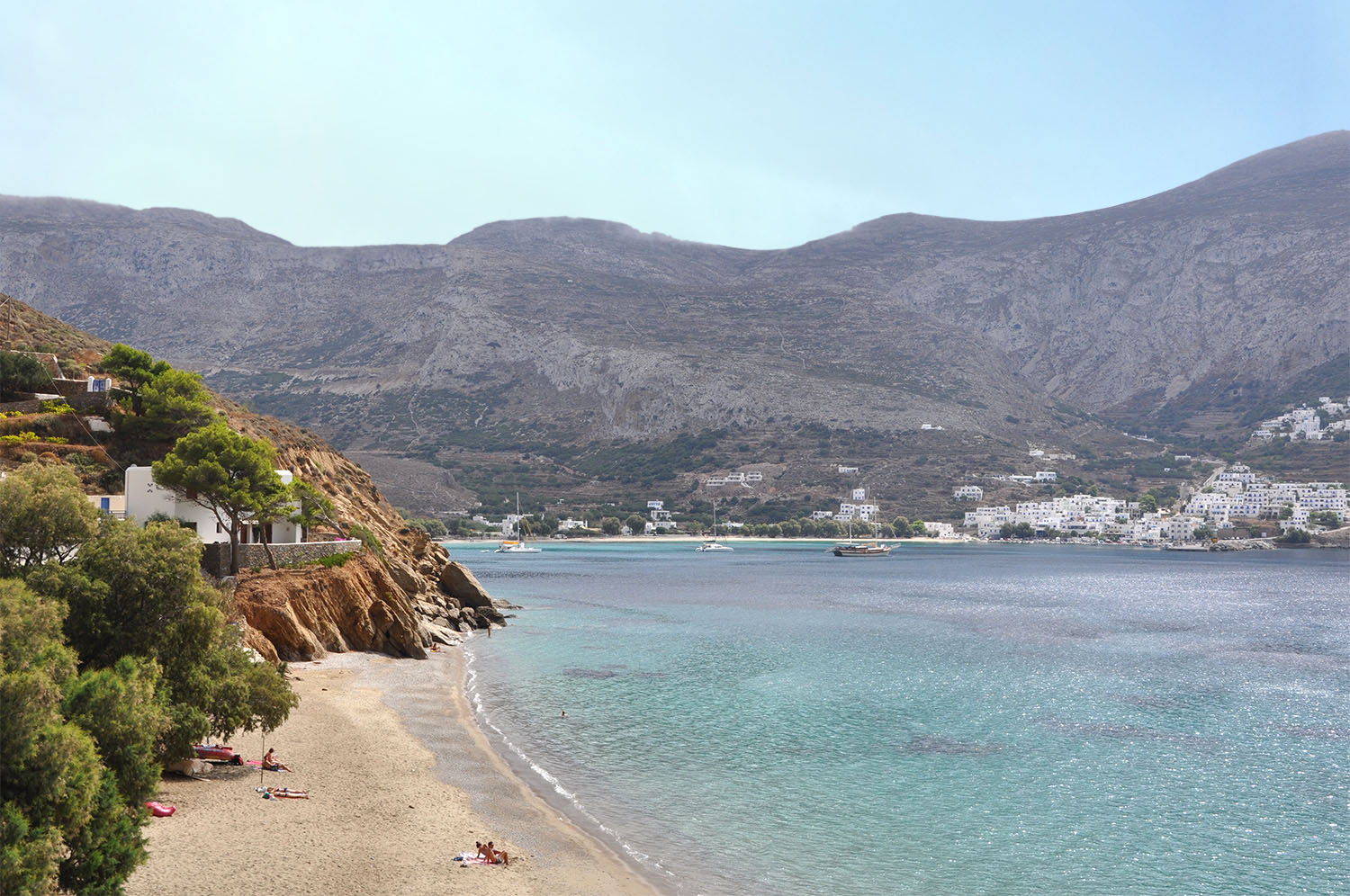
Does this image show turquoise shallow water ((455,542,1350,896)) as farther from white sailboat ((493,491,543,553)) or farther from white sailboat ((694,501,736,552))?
white sailboat ((694,501,736,552))

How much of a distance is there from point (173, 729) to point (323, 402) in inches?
6076

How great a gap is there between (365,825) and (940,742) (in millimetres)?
14272

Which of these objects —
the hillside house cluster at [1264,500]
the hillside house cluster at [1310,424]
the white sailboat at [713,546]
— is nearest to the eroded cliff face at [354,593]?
the white sailboat at [713,546]

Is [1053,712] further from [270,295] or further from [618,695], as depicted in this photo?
[270,295]

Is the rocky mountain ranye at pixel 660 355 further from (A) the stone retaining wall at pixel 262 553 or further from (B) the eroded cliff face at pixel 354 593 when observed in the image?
(A) the stone retaining wall at pixel 262 553

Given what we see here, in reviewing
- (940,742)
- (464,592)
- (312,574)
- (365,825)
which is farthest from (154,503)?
(940,742)

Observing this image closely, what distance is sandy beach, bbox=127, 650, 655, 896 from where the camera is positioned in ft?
43.5

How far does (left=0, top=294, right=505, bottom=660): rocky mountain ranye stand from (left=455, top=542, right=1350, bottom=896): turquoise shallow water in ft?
11.4

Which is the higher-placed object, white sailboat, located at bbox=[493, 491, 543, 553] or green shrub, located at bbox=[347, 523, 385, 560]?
green shrub, located at bbox=[347, 523, 385, 560]

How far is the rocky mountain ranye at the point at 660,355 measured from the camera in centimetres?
15762

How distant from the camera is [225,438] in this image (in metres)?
31.1

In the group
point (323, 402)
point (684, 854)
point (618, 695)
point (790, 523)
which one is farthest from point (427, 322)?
point (684, 854)

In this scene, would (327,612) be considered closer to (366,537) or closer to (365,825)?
(366,537)

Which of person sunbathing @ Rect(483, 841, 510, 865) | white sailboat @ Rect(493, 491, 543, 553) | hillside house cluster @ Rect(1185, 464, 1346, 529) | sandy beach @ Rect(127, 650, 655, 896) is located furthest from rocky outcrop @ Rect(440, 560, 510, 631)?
hillside house cluster @ Rect(1185, 464, 1346, 529)
